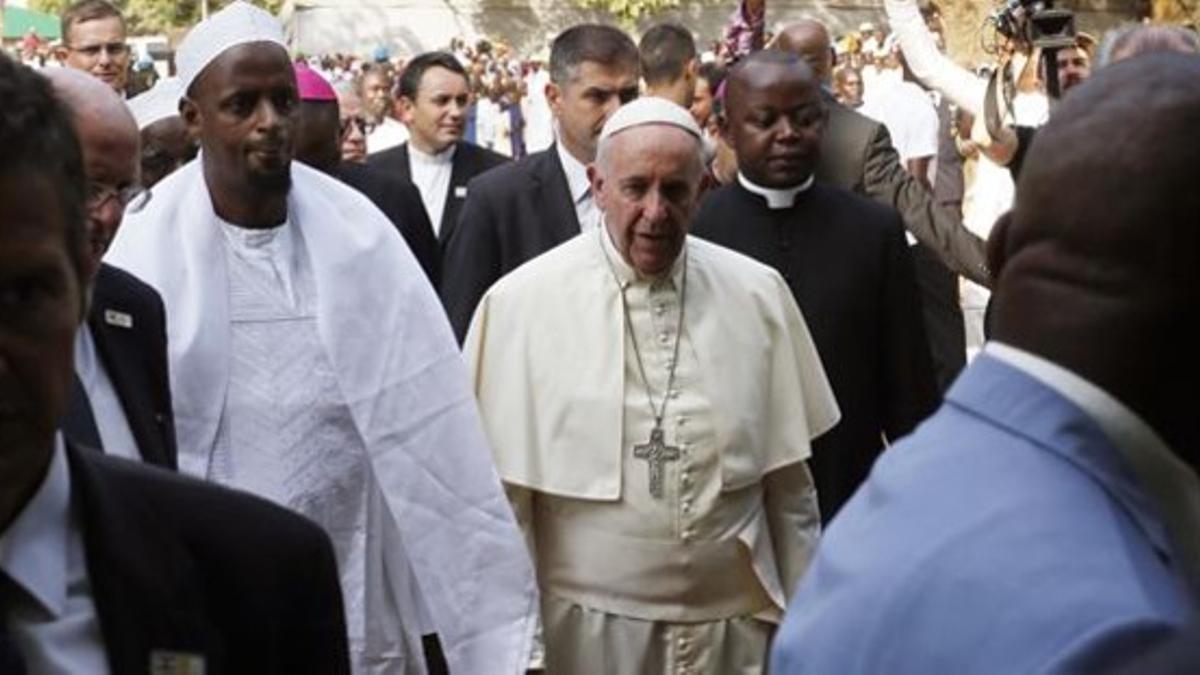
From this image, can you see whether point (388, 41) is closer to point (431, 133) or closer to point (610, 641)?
point (431, 133)

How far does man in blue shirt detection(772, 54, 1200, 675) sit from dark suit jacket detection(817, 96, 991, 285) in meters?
6.38

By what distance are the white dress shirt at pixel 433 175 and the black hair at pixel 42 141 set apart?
8.72 meters

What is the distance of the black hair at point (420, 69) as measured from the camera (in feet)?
41.2

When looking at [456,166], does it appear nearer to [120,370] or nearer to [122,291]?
[122,291]

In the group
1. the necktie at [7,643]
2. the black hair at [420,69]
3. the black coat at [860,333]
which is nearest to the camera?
the necktie at [7,643]

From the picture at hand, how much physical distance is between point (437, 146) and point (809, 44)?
8.31ft

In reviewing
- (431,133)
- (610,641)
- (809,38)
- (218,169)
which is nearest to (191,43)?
(218,169)

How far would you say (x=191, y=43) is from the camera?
659 cm

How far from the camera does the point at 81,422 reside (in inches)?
171

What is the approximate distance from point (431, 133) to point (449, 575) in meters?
5.84

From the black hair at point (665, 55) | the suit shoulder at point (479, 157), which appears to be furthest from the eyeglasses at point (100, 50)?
the black hair at point (665, 55)

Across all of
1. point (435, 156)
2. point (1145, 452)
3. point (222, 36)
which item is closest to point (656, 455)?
point (222, 36)

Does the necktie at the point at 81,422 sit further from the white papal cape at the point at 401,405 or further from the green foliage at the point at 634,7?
the green foliage at the point at 634,7

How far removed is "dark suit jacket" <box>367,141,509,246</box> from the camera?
36.8 feet
